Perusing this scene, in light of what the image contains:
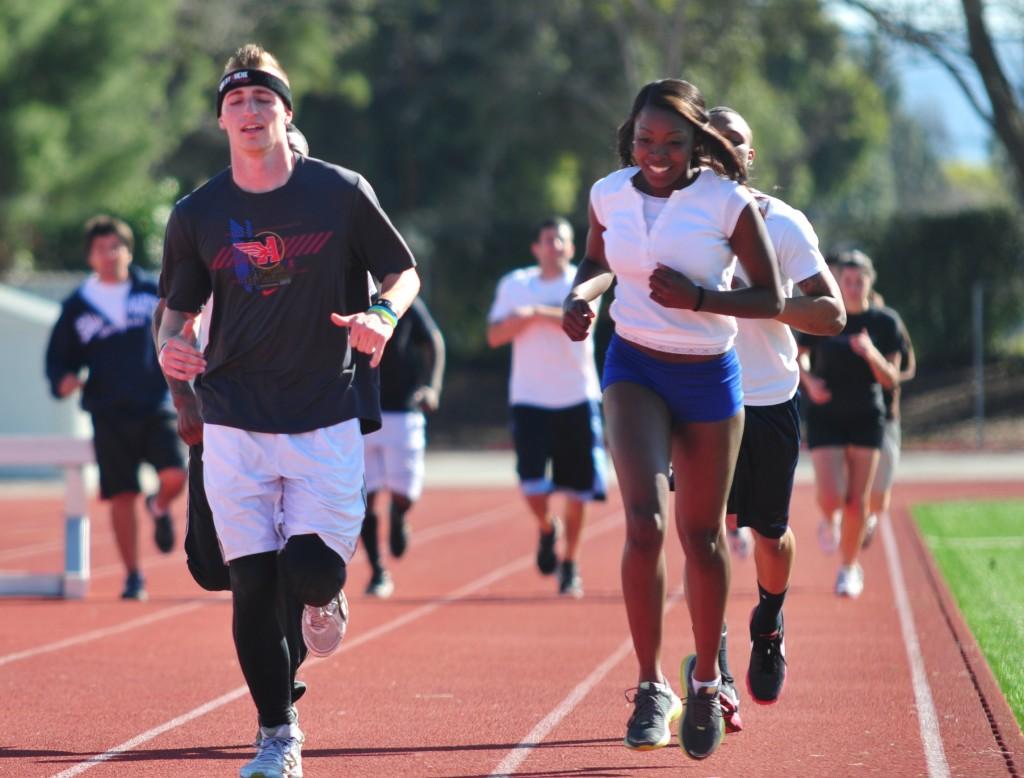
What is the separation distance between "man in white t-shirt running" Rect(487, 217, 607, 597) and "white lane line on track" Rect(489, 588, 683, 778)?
2.29 meters

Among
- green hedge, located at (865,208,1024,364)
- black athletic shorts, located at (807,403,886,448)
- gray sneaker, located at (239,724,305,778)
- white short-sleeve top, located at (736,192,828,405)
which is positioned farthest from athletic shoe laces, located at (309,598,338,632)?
green hedge, located at (865,208,1024,364)

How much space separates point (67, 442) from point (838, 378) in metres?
5.01

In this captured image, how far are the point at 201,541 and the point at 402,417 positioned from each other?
6033 mm

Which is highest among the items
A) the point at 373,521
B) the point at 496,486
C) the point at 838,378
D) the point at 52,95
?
the point at 52,95

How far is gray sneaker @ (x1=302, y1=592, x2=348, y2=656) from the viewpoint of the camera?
18.2ft

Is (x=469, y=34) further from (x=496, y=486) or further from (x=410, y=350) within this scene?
(x=410, y=350)

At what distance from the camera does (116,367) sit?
10789 mm

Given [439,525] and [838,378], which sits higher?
[838,378]

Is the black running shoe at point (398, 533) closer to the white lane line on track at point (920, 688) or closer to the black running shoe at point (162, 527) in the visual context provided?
the black running shoe at point (162, 527)

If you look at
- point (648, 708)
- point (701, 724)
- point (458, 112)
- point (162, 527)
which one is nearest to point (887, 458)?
point (162, 527)

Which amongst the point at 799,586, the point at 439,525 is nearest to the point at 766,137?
the point at 439,525

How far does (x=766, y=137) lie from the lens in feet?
143

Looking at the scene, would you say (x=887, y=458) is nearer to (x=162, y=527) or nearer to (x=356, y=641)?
(x=356, y=641)

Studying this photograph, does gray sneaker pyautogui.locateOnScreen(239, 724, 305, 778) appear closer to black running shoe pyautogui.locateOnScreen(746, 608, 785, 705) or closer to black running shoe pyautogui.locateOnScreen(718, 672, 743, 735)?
black running shoe pyautogui.locateOnScreen(718, 672, 743, 735)
